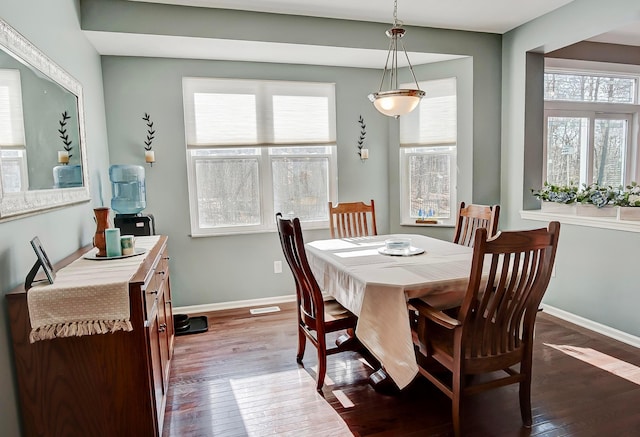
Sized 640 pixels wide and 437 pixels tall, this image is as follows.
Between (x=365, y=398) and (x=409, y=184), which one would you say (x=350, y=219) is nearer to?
(x=409, y=184)

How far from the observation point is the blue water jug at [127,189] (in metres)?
3.20

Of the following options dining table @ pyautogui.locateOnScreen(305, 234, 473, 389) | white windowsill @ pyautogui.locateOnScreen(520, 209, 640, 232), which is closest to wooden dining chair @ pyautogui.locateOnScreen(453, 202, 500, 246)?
dining table @ pyautogui.locateOnScreen(305, 234, 473, 389)

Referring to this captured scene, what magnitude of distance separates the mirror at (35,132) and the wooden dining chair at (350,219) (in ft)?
6.33

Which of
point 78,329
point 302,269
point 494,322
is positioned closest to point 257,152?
point 302,269

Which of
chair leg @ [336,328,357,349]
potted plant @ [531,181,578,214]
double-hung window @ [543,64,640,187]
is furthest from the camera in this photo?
double-hung window @ [543,64,640,187]

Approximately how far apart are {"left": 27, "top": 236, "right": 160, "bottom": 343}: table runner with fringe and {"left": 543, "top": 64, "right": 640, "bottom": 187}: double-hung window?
429 centimetres

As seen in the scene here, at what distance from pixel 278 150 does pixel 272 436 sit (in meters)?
2.70

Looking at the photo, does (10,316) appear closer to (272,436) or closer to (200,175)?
(272,436)

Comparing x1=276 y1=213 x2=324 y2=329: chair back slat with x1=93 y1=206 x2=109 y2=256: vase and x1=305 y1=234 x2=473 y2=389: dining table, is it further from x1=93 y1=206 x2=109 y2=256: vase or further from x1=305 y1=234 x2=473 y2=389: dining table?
x1=93 y1=206 x2=109 y2=256: vase

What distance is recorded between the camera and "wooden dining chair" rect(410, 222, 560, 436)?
171 cm

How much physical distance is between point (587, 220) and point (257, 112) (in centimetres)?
305

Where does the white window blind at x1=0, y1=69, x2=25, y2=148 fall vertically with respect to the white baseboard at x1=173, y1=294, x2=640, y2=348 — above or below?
above

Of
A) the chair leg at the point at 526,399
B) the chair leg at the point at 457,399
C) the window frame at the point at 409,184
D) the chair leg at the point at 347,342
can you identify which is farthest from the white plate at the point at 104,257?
the window frame at the point at 409,184

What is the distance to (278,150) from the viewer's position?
4.04 metres
